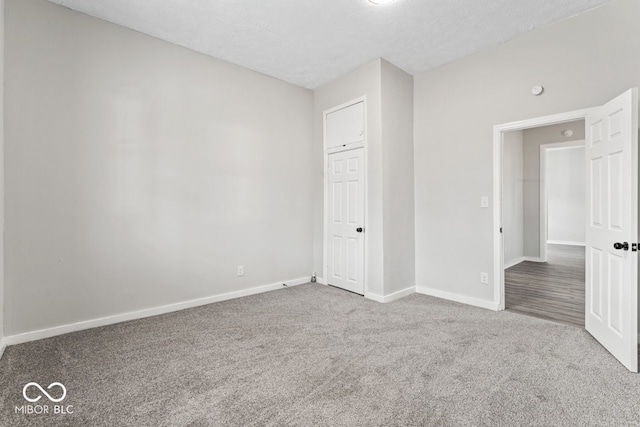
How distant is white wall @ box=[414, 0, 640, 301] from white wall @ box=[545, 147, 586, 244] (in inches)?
264

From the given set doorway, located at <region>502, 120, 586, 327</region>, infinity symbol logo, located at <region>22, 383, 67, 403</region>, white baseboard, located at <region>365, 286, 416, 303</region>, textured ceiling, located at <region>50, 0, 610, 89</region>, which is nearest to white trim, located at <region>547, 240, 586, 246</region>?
doorway, located at <region>502, 120, 586, 327</region>

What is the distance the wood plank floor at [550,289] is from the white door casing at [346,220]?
183cm

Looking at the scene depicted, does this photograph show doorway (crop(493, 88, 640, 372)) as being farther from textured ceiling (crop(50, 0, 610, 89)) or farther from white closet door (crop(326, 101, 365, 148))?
white closet door (crop(326, 101, 365, 148))

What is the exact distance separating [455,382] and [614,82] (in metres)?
2.85

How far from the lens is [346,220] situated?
4262 millimetres

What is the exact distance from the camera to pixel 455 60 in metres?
3.77

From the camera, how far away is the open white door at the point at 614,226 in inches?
84.4

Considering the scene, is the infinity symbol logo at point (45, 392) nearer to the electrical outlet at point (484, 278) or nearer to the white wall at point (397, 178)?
the white wall at point (397, 178)

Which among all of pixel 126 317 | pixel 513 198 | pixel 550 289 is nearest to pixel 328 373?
pixel 126 317

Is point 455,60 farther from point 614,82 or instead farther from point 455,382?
point 455,382

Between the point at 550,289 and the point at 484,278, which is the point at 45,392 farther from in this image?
the point at 550,289

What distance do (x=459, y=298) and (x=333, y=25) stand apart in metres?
3.29

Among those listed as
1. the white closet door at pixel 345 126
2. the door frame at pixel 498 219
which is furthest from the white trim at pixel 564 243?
the white closet door at pixel 345 126

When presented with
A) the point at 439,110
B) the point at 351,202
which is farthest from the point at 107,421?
the point at 439,110
